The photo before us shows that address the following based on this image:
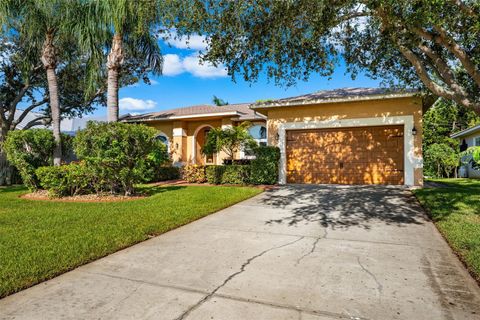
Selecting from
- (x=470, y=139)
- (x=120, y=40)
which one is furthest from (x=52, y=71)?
(x=470, y=139)

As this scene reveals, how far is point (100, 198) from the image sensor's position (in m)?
9.57

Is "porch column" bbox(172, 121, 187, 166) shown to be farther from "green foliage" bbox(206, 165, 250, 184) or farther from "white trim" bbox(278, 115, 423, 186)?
"white trim" bbox(278, 115, 423, 186)

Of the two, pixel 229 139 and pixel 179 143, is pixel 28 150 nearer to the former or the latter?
pixel 229 139

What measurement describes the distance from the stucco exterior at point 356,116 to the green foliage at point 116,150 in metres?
6.02

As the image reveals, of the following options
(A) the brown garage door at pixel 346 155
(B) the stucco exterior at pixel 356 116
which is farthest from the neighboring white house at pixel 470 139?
(A) the brown garage door at pixel 346 155

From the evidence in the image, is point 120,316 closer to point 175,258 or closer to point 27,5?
point 175,258

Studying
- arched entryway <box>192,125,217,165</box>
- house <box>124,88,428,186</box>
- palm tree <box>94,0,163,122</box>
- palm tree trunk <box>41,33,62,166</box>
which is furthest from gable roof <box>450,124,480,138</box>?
palm tree trunk <box>41,33,62,166</box>

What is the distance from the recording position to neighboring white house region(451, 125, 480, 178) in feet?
62.4

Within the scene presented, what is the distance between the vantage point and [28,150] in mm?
11133

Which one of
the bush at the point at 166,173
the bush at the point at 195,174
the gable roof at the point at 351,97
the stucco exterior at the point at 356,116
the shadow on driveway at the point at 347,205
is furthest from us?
the bush at the point at 166,173

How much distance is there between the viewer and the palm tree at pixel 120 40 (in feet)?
36.9

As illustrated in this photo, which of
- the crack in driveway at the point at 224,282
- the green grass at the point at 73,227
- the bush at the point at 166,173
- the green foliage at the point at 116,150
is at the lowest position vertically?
the crack in driveway at the point at 224,282

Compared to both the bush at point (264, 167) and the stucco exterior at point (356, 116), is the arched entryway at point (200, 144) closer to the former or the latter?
the stucco exterior at point (356, 116)

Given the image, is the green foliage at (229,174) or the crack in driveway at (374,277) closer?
the crack in driveway at (374,277)
